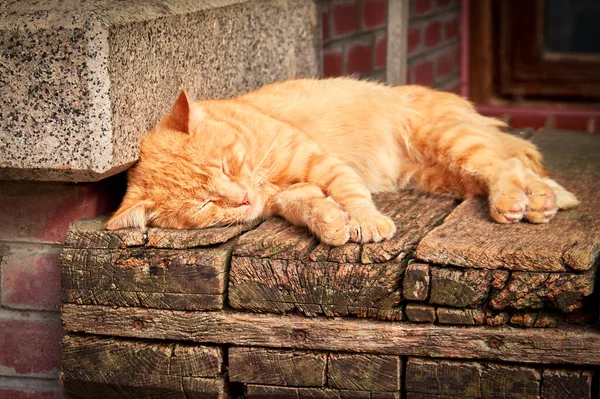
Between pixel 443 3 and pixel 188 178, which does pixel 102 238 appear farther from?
pixel 443 3

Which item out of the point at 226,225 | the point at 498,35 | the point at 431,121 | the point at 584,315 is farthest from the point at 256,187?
the point at 498,35

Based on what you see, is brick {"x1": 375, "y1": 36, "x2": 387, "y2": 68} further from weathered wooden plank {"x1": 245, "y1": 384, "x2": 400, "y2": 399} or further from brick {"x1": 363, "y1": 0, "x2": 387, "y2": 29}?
weathered wooden plank {"x1": 245, "y1": 384, "x2": 400, "y2": 399}

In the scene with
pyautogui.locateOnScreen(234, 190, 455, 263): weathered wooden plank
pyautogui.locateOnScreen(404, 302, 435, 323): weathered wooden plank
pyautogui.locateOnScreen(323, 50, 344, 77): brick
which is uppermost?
pyautogui.locateOnScreen(323, 50, 344, 77): brick

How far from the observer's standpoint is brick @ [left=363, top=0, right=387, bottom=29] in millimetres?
3799

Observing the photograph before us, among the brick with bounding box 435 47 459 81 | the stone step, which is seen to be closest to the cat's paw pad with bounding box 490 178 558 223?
the stone step

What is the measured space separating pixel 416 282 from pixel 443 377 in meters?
0.23

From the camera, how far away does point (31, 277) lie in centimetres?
244

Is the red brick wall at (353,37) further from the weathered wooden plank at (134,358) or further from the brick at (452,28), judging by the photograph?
the weathered wooden plank at (134,358)

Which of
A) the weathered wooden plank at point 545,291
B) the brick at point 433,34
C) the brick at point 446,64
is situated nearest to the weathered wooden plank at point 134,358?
the weathered wooden plank at point 545,291

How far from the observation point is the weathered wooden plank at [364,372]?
6.80 ft

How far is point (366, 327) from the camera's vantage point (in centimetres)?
206

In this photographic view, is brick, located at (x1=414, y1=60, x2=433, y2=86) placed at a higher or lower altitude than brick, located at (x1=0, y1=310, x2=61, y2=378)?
higher

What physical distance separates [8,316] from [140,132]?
655mm

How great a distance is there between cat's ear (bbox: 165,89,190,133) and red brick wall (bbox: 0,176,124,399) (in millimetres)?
261
